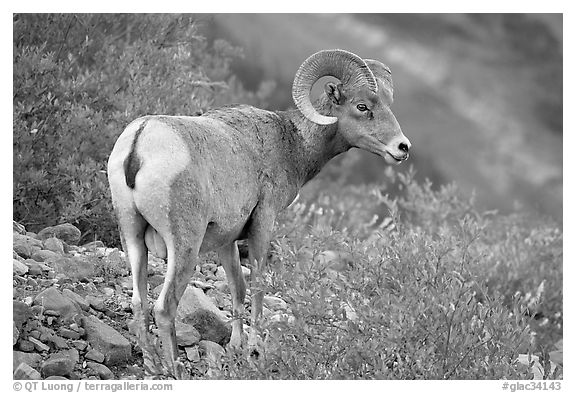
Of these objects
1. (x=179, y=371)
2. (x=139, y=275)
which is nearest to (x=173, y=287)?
(x=139, y=275)

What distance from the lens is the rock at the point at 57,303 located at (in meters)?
8.52

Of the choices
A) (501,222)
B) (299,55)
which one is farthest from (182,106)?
(299,55)

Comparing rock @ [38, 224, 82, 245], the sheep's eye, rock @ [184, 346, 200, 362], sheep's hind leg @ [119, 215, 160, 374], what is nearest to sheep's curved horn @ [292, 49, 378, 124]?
the sheep's eye

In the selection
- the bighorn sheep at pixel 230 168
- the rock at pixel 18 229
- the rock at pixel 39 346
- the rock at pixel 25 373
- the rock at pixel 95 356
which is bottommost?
the rock at pixel 25 373

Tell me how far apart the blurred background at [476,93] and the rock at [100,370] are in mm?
16675

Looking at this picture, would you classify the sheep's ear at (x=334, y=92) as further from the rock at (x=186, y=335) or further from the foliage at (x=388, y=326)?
the rock at (x=186, y=335)

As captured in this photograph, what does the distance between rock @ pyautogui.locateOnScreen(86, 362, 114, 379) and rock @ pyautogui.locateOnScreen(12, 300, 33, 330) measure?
581 mm

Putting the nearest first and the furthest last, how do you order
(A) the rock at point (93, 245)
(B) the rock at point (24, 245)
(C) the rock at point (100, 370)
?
(C) the rock at point (100, 370) → (B) the rock at point (24, 245) → (A) the rock at point (93, 245)

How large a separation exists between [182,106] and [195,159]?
4.54 m

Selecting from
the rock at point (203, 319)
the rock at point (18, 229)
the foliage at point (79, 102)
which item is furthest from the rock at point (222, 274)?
the rock at point (18, 229)

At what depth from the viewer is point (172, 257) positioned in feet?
24.4

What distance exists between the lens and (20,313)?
27.0ft
